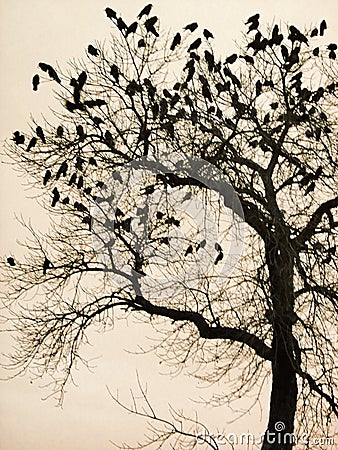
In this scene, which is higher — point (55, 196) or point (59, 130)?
point (59, 130)

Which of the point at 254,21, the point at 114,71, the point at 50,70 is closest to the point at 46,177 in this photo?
the point at 50,70

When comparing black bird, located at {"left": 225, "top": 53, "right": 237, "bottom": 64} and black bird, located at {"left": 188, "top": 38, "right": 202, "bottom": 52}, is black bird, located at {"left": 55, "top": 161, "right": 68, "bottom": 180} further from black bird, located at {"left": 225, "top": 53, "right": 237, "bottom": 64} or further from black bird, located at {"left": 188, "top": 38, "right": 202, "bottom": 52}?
black bird, located at {"left": 225, "top": 53, "right": 237, "bottom": 64}

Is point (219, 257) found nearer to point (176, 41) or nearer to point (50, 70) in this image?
point (176, 41)

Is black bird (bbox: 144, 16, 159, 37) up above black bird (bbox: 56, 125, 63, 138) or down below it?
above

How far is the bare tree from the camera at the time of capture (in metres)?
4.56

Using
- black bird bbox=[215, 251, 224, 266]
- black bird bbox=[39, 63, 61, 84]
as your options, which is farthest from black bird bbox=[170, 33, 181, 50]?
black bird bbox=[215, 251, 224, 266]

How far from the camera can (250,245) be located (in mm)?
4379

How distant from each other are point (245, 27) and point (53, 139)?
4.07ft

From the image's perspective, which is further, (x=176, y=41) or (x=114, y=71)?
(x=114, y=71)

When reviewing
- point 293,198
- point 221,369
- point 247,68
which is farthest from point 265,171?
point 221,369

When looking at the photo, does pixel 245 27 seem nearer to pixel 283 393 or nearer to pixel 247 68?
pixel 247 68

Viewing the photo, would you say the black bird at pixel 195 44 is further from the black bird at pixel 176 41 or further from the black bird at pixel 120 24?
the black bird at pixel 120 24

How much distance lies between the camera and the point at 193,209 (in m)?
4.76

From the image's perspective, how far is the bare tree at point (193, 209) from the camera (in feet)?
15.0
